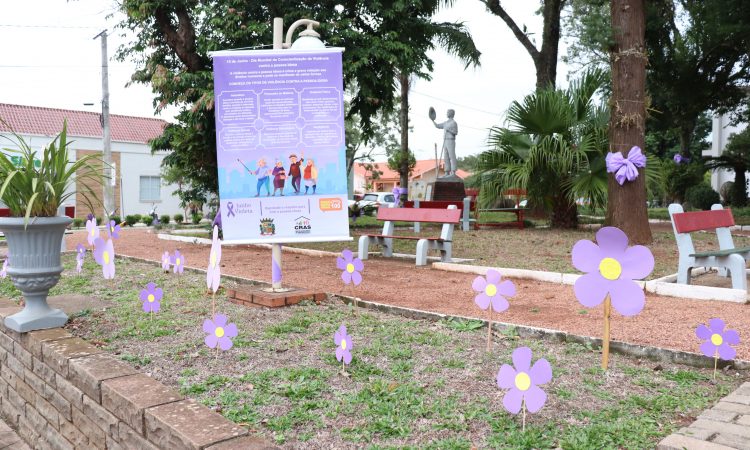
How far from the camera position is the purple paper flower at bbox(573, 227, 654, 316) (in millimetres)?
2490

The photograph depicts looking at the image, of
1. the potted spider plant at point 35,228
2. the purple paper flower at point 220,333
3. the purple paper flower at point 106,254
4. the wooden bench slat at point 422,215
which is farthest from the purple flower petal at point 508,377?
the wooden bench slat at point 422,215

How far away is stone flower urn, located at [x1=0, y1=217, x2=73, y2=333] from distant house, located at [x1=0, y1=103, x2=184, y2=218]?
24.6m

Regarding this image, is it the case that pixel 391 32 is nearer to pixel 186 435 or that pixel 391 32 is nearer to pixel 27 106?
pixel 186 435

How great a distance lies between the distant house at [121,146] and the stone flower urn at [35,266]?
24573 millimetres

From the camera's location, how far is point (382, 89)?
1154 centimetres

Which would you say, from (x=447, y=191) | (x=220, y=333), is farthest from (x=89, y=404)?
(x=447, y=191)

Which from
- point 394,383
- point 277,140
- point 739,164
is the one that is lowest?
point 394,383

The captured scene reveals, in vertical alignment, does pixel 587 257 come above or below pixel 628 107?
below

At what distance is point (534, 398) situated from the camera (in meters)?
2.22

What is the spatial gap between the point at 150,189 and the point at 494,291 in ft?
95.9

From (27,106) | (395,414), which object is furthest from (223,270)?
(27,106)

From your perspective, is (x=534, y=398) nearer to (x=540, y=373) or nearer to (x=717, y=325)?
(x=540, y=373)

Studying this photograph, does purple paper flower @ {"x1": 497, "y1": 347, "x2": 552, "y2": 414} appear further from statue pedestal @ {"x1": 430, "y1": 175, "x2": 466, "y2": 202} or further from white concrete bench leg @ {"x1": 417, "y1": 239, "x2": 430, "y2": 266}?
statue pedestal @ {"x1": 430, "y1": 175, "x2": 466, "y2": 202}

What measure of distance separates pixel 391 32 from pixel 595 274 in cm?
904
